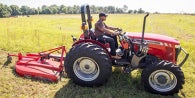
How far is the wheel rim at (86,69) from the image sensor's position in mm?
6110

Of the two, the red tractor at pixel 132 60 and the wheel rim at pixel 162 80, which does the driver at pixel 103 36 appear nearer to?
the red tractor at pixel 132 60

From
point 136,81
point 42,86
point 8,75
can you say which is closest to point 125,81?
point 136,81

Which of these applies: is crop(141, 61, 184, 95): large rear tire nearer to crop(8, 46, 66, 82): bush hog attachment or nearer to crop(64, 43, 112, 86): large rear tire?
crop(64, 43, 112, 86): large rear tire

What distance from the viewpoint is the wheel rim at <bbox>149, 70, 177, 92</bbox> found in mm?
5742

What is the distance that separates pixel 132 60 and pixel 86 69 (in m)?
1.16

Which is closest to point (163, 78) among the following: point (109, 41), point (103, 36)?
point (109, 41)

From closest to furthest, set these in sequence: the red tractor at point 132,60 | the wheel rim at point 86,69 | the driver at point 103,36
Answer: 1. the red tractor at point 132,60
2. the wheel rim at point 86,69
3. the driver at point 103,36

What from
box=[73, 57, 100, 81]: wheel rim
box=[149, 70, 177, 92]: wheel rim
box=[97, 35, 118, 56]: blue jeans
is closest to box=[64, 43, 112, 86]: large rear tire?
box=[73, 57, 100, 81]: wheel rim

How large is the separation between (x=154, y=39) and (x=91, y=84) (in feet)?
6.29

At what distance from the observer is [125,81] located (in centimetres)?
664

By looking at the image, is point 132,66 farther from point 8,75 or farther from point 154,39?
point 8,75

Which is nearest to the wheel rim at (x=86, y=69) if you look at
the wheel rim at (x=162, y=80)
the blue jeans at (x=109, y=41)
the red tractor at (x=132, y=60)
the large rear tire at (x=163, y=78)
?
the red tractor at (x=132, y=60)

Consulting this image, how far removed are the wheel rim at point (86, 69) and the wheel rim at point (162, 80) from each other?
1.34m

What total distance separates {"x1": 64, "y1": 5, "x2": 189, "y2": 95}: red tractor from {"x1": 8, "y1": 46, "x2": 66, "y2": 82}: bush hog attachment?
1.78ft
